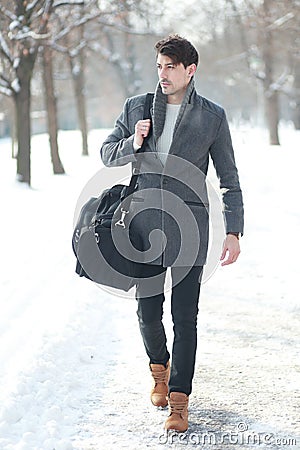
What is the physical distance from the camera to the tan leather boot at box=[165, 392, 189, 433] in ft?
13.4

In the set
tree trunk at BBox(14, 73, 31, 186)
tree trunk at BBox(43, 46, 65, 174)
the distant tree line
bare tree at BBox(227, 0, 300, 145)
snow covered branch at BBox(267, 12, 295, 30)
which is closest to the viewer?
the distant tree line

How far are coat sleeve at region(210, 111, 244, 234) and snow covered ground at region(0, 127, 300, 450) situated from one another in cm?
108

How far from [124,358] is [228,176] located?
193 centimetres

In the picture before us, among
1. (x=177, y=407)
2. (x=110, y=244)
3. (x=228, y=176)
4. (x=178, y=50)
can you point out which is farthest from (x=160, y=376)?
(x=178, y=50)

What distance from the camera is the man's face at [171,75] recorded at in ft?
12.8

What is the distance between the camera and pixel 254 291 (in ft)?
24.8

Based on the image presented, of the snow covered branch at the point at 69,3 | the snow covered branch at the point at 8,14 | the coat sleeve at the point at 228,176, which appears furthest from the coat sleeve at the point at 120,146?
the snow covered branch at the point at 8,14

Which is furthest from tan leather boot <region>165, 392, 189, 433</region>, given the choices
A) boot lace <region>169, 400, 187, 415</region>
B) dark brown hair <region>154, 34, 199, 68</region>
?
dark brown hair <region>154, 34, 199, 68</region>

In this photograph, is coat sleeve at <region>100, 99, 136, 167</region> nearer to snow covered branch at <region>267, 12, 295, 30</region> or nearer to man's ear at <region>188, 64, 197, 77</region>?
man's ear at <region>188, 64, 197, 77</region>

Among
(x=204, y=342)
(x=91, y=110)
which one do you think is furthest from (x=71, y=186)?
(x=91, y=110)

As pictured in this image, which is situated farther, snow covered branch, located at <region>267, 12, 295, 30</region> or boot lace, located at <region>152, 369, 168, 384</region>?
snow covered branch, located at <region>267, 12, 295, 30</region>

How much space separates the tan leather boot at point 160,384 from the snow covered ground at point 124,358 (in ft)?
0.24

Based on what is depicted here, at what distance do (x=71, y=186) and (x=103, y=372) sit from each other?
530 inches

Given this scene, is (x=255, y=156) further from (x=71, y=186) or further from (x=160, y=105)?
(x=160, y=105)
